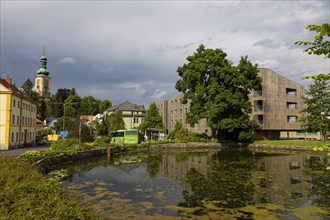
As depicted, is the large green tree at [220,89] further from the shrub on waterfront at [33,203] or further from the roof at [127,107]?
the shrub on waterfront at [33,203]

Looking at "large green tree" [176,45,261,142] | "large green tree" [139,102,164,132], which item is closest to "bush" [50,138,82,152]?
"large green tree" [176,45,261,142]

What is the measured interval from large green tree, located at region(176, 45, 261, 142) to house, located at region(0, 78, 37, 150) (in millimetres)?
29966

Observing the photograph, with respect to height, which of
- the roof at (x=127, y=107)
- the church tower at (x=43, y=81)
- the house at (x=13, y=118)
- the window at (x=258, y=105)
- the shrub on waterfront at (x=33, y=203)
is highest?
the church tower at (x=43, y=81)

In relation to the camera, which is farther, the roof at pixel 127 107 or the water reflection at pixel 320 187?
the roof at pixel 127 107

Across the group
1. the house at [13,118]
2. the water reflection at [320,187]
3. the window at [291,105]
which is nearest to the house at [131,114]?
the house at [13,118]

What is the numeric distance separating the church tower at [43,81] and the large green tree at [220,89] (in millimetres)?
71808

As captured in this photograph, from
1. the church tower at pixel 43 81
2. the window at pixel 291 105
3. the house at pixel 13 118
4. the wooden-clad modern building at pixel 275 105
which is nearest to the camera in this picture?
the house at pixel 13 118

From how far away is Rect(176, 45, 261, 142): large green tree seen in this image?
173ft

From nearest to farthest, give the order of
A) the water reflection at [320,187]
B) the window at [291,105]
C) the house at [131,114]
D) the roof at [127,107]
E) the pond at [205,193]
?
the pond at [205,193], the water reflection at [320,187], the window at [291,105], the house at [131,114], the roof at [127,107]

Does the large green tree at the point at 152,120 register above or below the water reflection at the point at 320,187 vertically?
above

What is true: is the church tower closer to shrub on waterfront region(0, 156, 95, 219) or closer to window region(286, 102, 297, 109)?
window region(286, 102, 297, 109)

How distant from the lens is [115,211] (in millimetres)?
12750

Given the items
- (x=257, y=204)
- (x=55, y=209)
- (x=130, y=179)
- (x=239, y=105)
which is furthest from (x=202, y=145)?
(x=55, y=209)

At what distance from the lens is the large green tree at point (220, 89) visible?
52.9m
